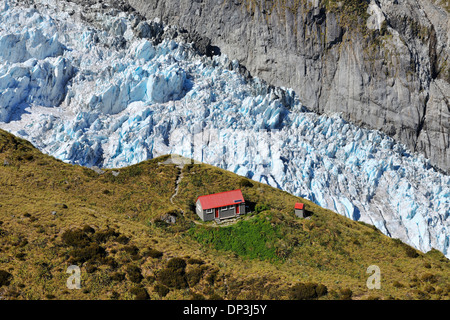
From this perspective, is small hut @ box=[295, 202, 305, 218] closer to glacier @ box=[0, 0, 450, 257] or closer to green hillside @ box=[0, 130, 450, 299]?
green hillside @ box=[0, 130, 450, 299]

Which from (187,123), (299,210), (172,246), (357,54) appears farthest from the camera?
(357,54)

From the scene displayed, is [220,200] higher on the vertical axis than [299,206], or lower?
higher

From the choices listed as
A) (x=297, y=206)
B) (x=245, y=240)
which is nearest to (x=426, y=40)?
(x=297, y=206)

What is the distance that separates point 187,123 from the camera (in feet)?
209

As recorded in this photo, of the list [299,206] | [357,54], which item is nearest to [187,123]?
[299,206]

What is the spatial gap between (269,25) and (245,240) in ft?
198

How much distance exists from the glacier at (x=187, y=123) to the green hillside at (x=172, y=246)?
20.3m

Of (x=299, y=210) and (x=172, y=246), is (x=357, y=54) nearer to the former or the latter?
(x=299, y=210)

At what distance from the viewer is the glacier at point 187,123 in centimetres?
5844

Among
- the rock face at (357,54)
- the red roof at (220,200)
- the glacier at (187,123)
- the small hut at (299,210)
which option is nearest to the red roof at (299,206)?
the small hut at (299,210)

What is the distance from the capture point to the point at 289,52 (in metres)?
79.3

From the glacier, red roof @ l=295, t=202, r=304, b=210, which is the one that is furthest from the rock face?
red roof @ l=295, t=202, r=304, b=210

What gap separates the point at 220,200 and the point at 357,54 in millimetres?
57417
